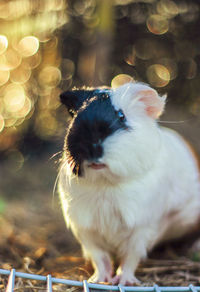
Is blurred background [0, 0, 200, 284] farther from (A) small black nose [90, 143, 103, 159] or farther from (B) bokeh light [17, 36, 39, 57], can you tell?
(A) small black nose [90, 143, 103, 159]

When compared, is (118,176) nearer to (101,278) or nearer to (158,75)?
(101,278)

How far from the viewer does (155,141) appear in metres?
2.15

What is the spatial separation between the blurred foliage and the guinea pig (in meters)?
1.59

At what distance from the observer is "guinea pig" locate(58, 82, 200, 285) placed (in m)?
1.87

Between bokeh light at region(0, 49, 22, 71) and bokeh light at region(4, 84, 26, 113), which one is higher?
bokeh light at region(0, 49, 22, 71)

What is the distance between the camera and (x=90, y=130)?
5.98 feet

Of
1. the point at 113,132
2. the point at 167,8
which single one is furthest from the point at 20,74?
the point at 113,132

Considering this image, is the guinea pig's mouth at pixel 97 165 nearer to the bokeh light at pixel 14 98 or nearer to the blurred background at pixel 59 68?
the blurred background at pixel 59 68

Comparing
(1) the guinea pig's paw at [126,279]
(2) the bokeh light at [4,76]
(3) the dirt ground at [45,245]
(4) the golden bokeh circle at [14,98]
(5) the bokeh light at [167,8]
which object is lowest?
(1) the guinea pig's paw at [126,279]

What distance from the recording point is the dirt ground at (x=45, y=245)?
250cm

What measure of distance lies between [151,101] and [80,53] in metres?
2.28

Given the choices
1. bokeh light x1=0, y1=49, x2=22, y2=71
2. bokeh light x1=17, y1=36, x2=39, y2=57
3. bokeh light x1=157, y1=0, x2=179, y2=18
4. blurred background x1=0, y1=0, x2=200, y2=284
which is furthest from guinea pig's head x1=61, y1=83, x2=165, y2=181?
bokeh light x1=157, y1=0, x2=179, y2=18

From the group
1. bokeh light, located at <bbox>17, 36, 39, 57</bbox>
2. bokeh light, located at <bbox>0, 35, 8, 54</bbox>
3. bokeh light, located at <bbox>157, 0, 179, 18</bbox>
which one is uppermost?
bokeh light, located at <bbox>157, 0, 179, 18</bbox>

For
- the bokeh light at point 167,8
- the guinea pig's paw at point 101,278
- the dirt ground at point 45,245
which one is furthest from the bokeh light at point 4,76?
the guinea pig's paw at point 101,278
